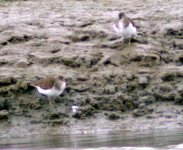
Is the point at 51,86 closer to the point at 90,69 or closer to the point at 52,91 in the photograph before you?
the point at 52,91

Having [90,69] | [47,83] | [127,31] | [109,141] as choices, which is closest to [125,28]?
[127,31]

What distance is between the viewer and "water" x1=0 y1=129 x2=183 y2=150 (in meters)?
11.2

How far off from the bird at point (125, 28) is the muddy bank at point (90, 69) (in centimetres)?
16

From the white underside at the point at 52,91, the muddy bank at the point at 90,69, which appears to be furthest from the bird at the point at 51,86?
the muddy bank at the point at 90,69

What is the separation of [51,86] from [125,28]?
2752 millimetres

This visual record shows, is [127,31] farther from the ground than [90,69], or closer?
farther from the ground

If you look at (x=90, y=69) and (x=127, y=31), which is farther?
(x=127, y=31)

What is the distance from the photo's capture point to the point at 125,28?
658 inches

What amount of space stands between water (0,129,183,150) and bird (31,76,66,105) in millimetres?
1199

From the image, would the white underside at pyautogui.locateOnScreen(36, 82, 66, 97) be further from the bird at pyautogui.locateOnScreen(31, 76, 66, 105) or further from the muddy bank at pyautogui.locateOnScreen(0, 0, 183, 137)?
the muddy bank at pyautogui.locateOnScreen(0, 0, 183, 137)

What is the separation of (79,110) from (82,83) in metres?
0.84

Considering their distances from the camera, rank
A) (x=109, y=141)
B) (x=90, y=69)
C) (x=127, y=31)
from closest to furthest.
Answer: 1. (x=109, y=141)
2. (x=90, y=69)
3. (x=127, y=31)

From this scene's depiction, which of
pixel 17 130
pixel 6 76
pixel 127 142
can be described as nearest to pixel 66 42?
pixel 6 76

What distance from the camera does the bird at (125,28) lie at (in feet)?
54.6
